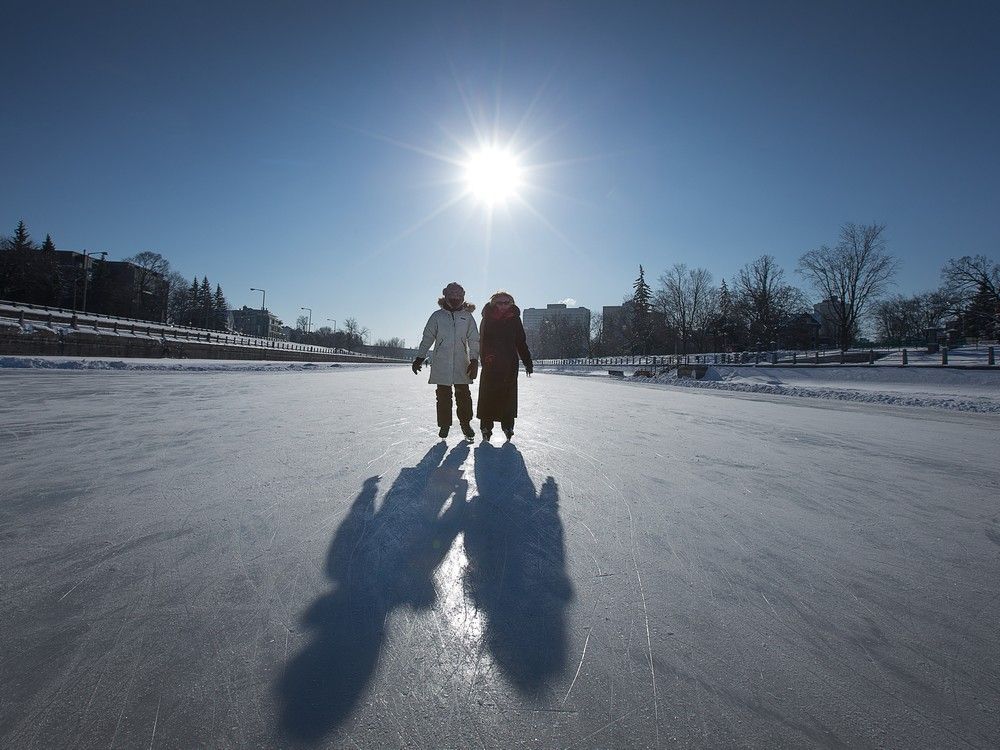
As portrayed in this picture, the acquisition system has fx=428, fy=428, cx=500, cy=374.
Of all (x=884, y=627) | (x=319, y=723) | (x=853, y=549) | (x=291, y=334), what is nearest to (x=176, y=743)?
(x=319, y=723)

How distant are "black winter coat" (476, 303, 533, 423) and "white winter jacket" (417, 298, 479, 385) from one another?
0.17 metres

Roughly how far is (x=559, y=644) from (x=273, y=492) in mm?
1903

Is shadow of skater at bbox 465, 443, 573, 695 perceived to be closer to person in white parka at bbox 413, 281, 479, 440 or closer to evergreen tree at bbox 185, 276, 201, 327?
person in white parka at bbox 413, 281, 479, 440

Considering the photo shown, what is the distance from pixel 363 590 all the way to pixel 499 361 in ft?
10.8

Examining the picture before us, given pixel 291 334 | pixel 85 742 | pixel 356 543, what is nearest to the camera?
pixel 85 742

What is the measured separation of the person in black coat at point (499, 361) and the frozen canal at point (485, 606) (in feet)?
4.94

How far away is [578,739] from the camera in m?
0.92

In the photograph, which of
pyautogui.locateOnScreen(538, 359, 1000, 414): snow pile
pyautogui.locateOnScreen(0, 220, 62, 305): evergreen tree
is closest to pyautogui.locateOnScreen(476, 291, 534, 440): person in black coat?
pyautogui.locateOnScreen(538, 359, 1000, 414): snow pile

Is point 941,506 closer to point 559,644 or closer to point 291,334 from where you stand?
point 559,644

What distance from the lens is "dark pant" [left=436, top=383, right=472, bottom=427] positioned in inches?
176

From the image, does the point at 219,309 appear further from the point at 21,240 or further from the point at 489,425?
the point at 489,425

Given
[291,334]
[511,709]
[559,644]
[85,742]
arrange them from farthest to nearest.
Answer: [291,334]
[559,644]
[511,709]
[85,742]

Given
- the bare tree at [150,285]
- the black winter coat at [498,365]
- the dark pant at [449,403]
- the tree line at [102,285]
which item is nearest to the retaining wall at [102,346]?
the tree line at [102,285]

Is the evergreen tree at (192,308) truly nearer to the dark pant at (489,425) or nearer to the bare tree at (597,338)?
the bare tree at (597,338)
